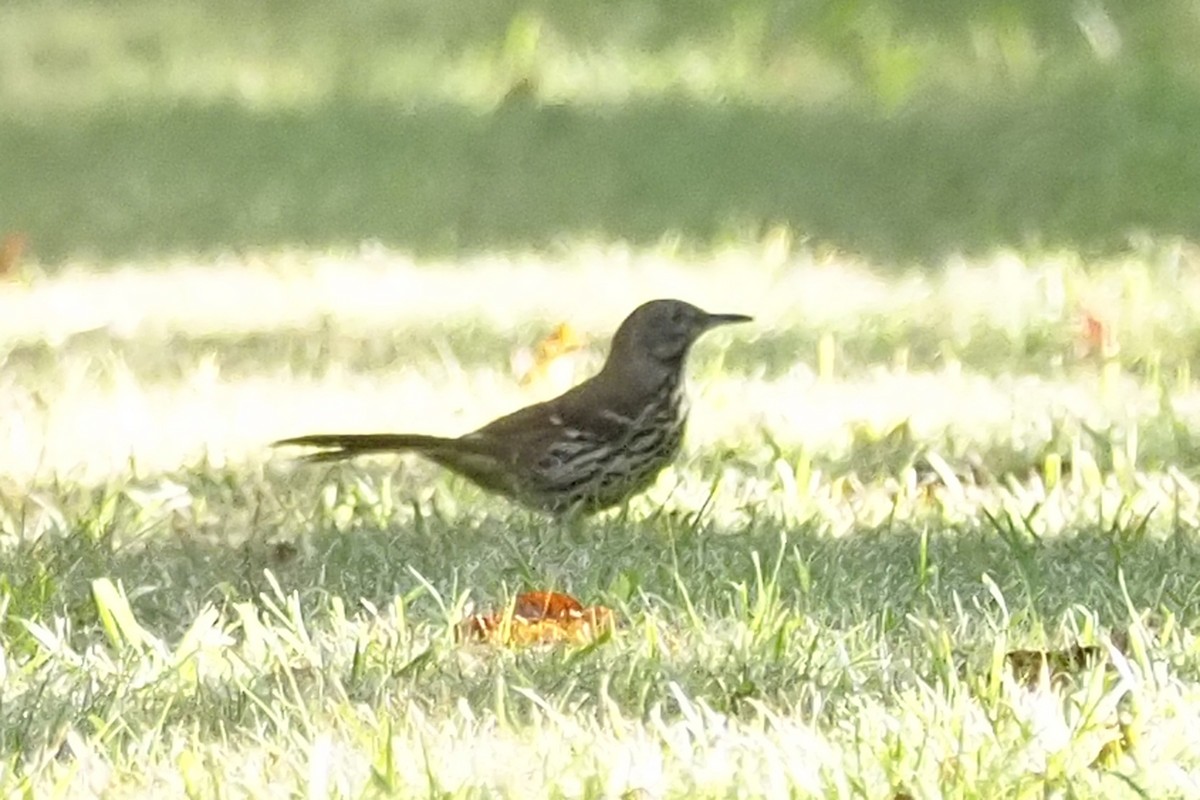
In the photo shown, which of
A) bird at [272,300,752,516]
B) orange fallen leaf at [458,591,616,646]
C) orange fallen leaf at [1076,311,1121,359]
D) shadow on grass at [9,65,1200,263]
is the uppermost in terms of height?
shadow on grass at [9,65,1200,263]

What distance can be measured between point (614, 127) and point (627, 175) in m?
1.00

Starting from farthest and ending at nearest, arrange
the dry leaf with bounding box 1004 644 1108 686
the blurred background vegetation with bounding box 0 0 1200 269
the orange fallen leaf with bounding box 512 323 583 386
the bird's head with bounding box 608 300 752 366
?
the blurred background vegetation with bounding box 0 0 1200 269 → the orange fallen leaf with bounding box 512 323 583 386 → the bird's head with bounding box 608 300 752 366 → the dry leaf with bounding box 1004 644 1108 686

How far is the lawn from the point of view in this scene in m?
4.02

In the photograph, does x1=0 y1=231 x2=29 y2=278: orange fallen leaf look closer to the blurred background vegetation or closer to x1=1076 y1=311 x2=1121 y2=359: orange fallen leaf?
the blurred background vegetation

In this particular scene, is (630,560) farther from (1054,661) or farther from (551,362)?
(551,362)

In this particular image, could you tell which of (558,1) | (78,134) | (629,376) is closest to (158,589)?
(629,376)

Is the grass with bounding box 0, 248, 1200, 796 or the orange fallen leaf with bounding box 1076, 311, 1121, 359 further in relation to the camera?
the orange fallen leaf with bounding box 1076, 311, 1121, 359

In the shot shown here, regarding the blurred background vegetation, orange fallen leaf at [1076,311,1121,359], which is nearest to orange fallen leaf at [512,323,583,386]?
orange fallen leaf at [1076,311,1121,359]

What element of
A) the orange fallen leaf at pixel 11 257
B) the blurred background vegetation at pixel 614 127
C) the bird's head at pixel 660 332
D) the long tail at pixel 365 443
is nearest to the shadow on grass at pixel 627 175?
the blurred background vegetation at pixel 614 127

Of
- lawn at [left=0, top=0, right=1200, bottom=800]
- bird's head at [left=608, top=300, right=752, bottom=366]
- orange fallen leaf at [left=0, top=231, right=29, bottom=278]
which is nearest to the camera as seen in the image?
lawn at [left=0, top=0, right=1200, bottom=800]

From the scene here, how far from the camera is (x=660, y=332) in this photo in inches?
243

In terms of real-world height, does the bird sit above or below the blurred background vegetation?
below

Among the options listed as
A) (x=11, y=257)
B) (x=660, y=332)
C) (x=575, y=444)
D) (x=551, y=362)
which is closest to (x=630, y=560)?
(x=575, y=444)

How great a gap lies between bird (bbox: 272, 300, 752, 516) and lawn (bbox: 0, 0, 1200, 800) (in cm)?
8
